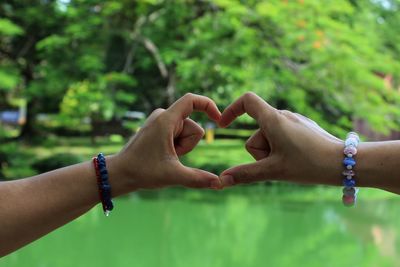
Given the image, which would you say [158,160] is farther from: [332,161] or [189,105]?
[332,161]

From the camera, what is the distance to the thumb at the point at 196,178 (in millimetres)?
708

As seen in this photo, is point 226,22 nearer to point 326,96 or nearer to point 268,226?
point 326,96

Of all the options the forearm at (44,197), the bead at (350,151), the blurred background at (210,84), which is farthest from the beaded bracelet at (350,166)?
the blurred background at (210,84)

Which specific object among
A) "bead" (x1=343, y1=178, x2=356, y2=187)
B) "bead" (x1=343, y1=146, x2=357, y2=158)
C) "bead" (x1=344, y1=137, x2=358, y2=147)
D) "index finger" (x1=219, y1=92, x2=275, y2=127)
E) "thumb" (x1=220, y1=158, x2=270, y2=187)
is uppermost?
"index finger" (x1=219, y1=92, x2=275, y2=127)

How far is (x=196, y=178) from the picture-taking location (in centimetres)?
71

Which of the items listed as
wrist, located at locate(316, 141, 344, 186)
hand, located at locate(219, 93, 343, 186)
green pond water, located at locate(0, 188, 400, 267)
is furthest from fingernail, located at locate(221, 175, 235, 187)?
green pond water, located at locate(0, 188, 400, 267)

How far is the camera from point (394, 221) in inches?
178

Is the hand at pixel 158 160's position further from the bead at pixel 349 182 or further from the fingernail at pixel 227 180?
the bead at pixel 349 182

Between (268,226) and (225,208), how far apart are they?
2.40ft

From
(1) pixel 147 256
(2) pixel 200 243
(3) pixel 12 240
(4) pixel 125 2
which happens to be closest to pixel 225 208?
(2) pixel 200 243

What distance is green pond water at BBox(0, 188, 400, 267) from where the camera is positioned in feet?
10.9

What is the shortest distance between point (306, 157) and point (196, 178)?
0.14 meters

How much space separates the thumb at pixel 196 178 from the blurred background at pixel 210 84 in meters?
2.94

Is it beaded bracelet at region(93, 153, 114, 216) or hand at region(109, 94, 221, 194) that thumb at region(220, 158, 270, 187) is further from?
beaded bracelet at region(93, 153, 114, 216)
